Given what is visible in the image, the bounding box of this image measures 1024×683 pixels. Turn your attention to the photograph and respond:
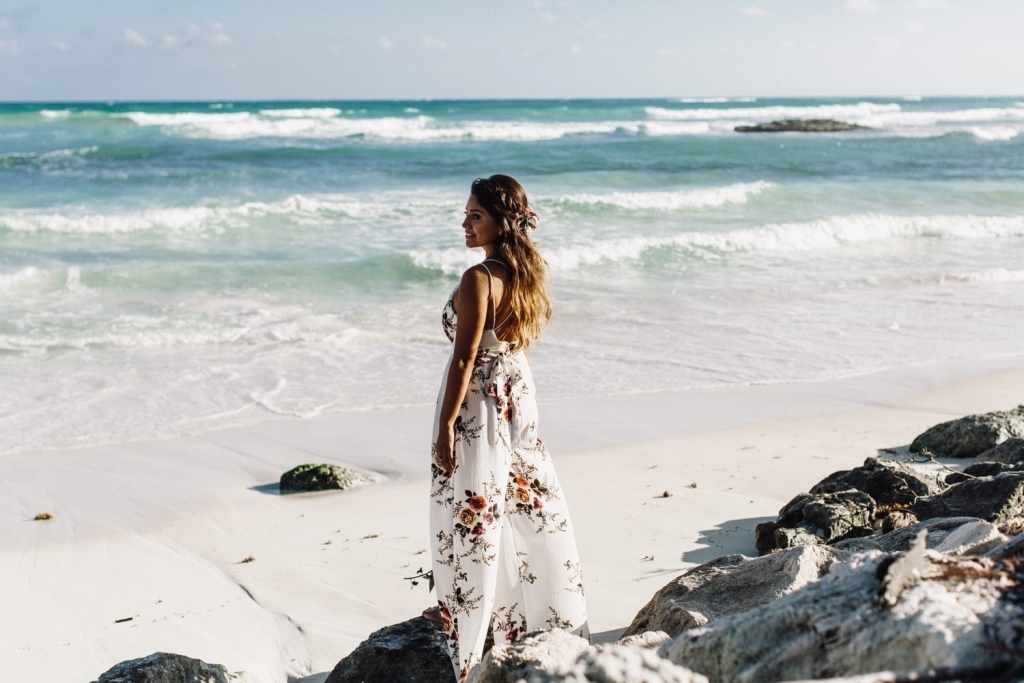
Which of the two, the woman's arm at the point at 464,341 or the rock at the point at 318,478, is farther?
the rock at the point at 318,478

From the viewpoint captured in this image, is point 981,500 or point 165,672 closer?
point 165,672

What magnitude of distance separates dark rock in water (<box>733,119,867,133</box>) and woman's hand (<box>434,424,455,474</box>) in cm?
4919

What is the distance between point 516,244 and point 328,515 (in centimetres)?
280

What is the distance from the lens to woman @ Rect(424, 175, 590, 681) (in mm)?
3234

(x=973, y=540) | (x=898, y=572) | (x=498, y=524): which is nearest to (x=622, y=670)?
(x=898, y=572)

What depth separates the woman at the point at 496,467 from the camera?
3234 millimetres

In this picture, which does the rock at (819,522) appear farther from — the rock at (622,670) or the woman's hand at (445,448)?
the rock at (622,670)

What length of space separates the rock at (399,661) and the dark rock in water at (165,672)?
428 millimetres

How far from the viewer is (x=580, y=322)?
35.6 feet

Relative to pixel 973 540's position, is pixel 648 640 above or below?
below

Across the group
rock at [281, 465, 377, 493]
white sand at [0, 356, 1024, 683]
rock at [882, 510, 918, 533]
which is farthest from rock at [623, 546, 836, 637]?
rock at [281, 465, 377, 493]

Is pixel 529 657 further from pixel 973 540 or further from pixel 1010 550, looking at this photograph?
pixel 973 540

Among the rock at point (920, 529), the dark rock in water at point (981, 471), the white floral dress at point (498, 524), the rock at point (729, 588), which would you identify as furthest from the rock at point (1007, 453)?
the white floral dress at point (498, 524)

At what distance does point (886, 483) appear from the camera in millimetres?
4797
